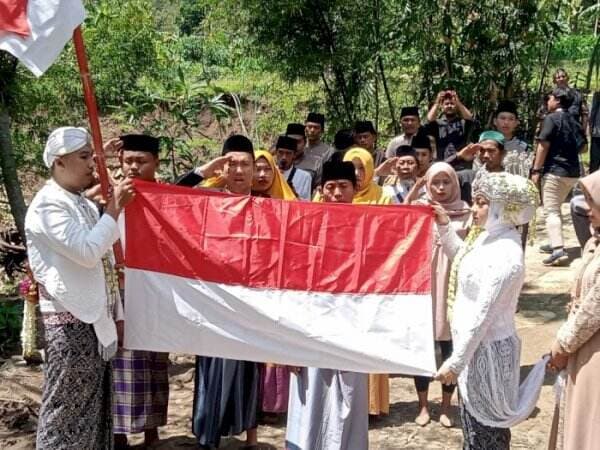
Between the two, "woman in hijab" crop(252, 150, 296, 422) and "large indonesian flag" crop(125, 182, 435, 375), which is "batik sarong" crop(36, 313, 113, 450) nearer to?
"large indonesian flag" crop(125, 182, 435, 375)

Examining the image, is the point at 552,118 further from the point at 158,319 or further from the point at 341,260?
the point at 158,319

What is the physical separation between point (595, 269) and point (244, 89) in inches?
545

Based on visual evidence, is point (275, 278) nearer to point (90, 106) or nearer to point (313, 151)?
point (90, 106)

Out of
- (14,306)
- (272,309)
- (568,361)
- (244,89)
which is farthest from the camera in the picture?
(244,89)

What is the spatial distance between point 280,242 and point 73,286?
1.10 meters

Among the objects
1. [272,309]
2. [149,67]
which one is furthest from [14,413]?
[149,67]

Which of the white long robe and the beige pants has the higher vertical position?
the beige pants

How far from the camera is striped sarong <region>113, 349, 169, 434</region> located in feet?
14.3

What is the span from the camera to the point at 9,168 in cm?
682

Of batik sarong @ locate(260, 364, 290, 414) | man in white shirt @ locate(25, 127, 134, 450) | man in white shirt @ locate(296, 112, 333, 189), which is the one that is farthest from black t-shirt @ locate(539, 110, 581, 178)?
man in white shirt @ locate(25, 127, 134, 450)

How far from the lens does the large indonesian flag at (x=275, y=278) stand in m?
3.89

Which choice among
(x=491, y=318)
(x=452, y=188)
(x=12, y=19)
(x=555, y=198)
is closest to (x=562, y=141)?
(x=555, y=198)

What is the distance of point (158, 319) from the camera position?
400 cm

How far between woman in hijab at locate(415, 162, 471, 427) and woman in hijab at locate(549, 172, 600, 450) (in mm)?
1196
